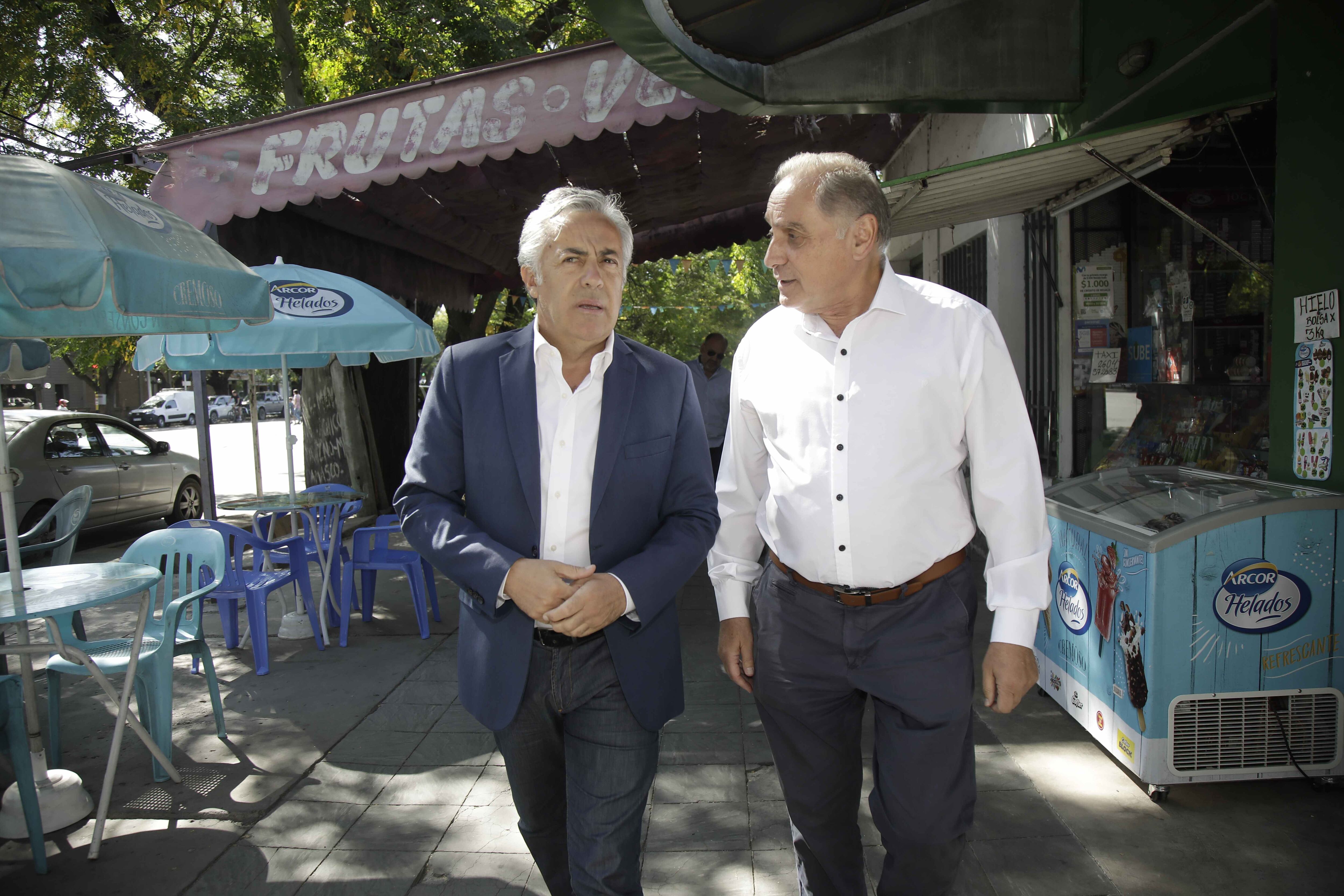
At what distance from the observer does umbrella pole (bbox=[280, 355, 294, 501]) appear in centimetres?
604

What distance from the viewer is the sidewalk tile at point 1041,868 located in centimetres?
264

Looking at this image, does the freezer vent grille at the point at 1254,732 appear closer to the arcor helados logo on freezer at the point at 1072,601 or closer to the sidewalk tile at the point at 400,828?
the arcor helados logo on freezer at the point at 1072,601

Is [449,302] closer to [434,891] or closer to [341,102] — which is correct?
[341,102]

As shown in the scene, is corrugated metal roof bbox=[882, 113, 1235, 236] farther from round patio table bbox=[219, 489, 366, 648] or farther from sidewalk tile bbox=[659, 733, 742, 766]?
round patio table bbox=[219, 489, 366, 648]

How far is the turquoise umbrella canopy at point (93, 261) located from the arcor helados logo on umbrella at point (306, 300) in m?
1.43

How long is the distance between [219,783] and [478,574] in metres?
2.44

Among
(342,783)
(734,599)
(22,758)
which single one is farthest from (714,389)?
(22,758)

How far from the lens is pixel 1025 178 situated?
4117mm

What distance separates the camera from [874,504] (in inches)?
80.0

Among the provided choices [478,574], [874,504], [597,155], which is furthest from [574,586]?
[597,155]

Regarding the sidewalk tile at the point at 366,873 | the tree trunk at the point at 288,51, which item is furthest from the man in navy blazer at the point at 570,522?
the tree trunk at the point at 288,51

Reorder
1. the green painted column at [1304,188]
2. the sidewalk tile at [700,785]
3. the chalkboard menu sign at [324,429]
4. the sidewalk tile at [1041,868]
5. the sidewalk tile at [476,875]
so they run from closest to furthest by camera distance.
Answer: the sidewalk tile at [1041,868]
the sidewalk tile at [476,875]
the green painted column at [1304,188]
the sidewalk tile at [700,785]
the chalkboard menu sign at [324,429]

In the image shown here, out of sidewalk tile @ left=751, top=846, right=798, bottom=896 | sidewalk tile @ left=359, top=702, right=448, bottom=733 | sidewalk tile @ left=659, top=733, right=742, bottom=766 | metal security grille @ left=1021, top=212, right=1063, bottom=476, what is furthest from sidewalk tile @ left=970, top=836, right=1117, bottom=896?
metal security grille @ left=1021, top=212, right=1063, bottom=476

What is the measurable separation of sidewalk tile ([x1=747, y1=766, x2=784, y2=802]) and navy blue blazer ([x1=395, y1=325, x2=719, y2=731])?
1370mm
